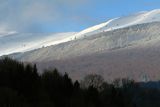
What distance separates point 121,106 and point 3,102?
130 feet

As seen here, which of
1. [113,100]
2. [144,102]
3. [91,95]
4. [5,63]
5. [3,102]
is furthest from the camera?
[144,102]

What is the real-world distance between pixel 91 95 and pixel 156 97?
197 ft

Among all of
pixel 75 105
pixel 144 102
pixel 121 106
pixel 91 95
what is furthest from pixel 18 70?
pixel 144 102

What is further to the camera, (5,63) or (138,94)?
(138,94)

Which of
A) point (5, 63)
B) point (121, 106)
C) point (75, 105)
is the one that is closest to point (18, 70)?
point (5, 63)

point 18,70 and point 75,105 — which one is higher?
point 18,70

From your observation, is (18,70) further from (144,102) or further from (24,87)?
(144,102)

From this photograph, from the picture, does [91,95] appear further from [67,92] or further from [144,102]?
[144,102]

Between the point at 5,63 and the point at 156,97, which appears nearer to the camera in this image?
the point at 5,63

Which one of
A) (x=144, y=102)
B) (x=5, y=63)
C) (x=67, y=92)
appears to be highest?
(x=5, y=63)

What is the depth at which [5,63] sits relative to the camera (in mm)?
73500

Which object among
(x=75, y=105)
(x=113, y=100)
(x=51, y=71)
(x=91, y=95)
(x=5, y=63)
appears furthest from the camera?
(x=113, y=100)

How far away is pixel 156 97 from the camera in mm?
136875

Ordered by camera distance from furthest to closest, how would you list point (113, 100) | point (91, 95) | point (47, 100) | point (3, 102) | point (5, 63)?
1. point (113, 100)
2. point (91, 95)
3. point (5, 63)
4. point (47, 100)
5. point (3, 102)
